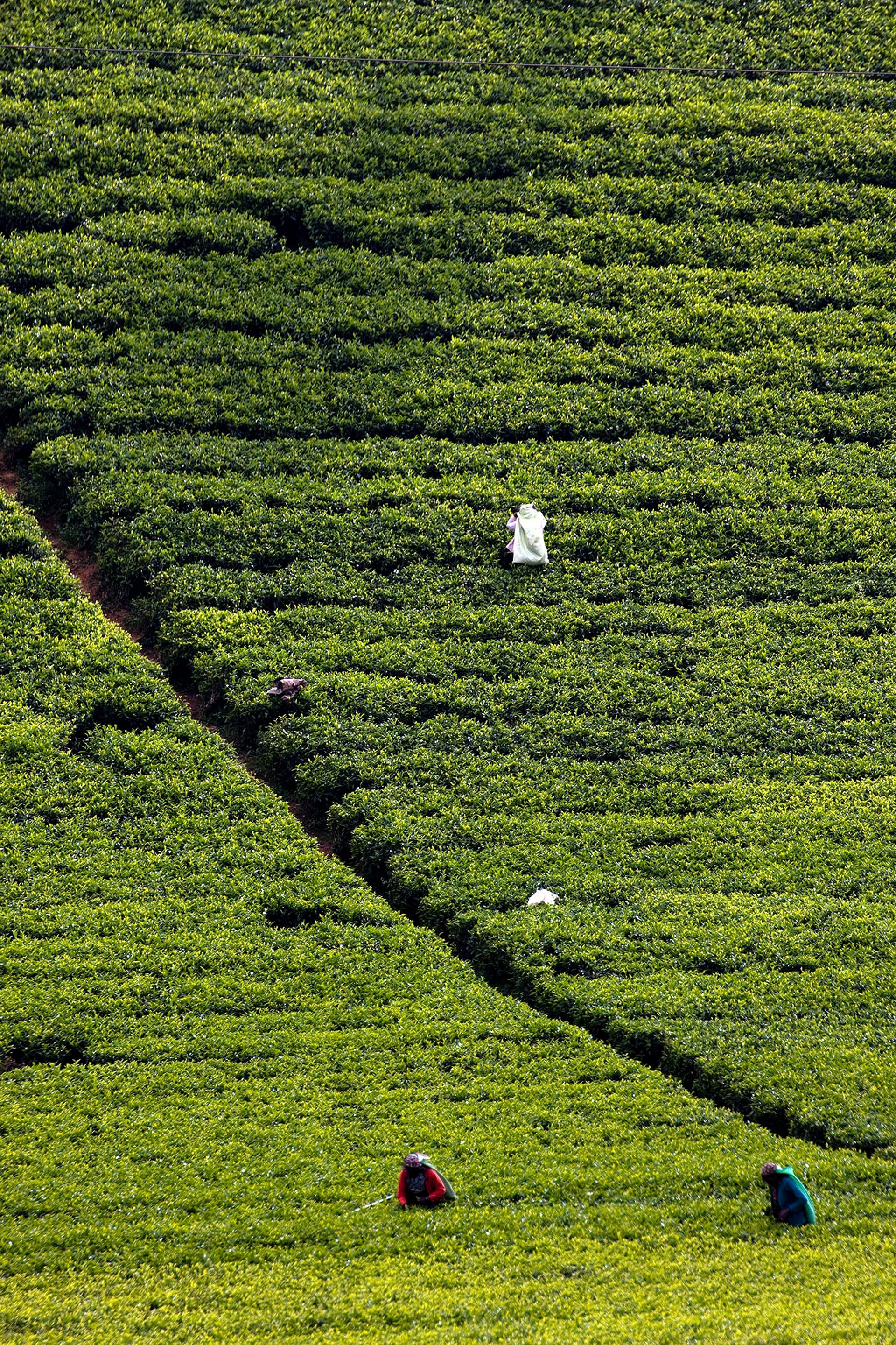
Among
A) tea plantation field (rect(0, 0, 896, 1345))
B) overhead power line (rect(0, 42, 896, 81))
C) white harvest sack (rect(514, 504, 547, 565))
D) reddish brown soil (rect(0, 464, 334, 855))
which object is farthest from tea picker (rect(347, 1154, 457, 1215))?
overhead power line (rect(0, 42, 896, 81))

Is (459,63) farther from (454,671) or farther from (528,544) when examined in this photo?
(454,671)

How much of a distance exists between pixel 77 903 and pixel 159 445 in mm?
10370

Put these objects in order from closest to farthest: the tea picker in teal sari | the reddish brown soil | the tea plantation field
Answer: the tea picker in teal sari, the tea plantation field, the reddish brown soil

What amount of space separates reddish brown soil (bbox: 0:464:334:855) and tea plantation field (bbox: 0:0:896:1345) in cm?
24

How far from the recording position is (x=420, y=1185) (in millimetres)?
13445

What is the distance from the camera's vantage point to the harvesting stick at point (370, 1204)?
44.0ft

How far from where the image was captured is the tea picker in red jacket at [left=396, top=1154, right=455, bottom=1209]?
13398 mm

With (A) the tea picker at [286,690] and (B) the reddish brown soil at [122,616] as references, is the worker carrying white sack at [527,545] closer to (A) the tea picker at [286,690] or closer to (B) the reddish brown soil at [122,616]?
(A) the tea picker at [286,690]

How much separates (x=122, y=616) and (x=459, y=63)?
18.8 m

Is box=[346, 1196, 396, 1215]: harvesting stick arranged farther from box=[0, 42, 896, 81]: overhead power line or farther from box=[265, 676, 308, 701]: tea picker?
box=[0, 42, 896, 81]: overhead power line

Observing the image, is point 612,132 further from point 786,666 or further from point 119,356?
point 786,666

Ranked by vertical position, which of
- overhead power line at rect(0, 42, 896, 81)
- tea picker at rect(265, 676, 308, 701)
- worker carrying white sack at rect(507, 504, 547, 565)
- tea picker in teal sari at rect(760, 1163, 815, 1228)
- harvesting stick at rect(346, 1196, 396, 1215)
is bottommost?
harvesting stick at rect(346, 1196, 396, 1215)

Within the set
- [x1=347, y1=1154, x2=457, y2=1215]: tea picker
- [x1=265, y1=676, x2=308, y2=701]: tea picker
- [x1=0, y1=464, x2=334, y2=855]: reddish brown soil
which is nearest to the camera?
[x1=347, y1=1154, x2=457, y2=1215]: tea picker

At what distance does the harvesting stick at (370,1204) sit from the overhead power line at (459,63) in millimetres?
27528
